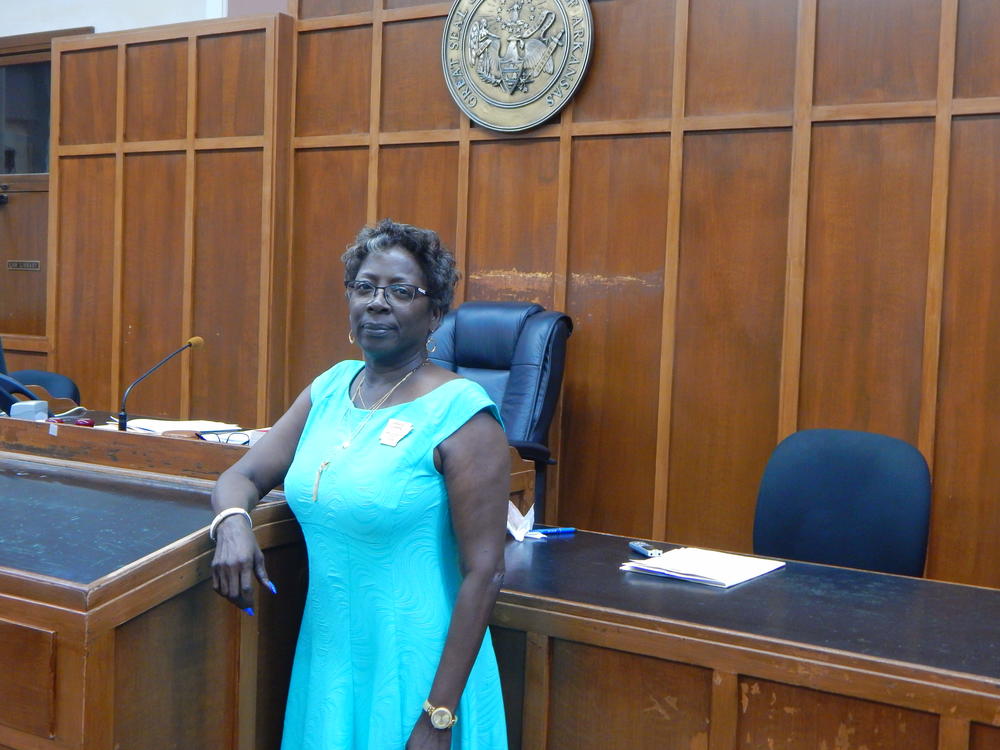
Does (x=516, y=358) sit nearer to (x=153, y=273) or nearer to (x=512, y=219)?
(x=512, y=219)

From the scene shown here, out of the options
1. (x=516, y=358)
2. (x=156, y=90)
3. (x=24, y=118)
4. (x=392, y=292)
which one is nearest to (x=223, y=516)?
(x=392, y=292)

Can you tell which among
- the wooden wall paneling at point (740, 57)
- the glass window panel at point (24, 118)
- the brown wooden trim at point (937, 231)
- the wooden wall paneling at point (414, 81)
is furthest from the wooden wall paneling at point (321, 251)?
the brown wooden trim at point (937, 231)

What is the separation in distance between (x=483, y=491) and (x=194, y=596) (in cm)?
48

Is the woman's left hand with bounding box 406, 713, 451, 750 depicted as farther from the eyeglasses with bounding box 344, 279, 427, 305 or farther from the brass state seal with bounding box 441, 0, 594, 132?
the brass state seal with bounding box 441, 0, 594, 132

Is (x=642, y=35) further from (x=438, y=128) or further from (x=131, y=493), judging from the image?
(x=131, y=493)

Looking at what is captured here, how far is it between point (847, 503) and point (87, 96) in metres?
4.46

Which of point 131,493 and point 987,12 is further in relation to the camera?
point 987,12

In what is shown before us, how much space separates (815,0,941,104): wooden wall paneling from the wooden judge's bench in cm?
215

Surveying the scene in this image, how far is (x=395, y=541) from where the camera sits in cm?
163

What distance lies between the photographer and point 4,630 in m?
1.48

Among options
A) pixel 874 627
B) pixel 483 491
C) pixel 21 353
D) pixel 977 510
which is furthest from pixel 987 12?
pixel 21 353

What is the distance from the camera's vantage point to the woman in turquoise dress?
1584mm

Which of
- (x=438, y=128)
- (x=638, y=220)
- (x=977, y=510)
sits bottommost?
(x=977, y=510)

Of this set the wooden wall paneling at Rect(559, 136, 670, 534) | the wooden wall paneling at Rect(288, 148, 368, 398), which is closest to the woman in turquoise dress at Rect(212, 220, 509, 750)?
the wooden wall paneling at Rect(559, 136, 670, 534)
